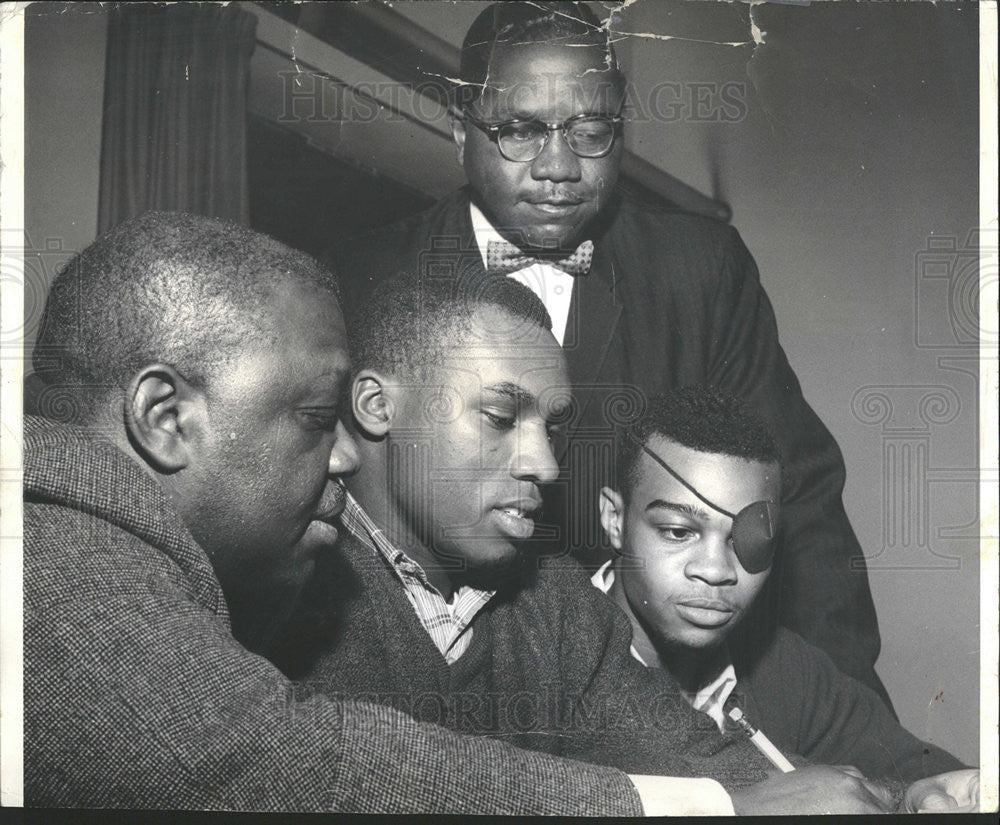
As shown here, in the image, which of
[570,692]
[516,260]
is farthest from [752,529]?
[516,260]

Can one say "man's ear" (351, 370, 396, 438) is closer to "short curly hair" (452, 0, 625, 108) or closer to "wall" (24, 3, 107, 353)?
"short curly hair" (452, 0, 625, 108)

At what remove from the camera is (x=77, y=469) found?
2.13 meters

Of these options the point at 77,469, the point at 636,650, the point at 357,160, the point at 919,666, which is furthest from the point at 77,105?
the point at 919,666

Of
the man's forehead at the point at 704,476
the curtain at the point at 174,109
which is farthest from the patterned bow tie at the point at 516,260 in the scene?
the curtain at the point at 174,109

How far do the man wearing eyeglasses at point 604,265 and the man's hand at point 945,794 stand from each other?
0.90ft

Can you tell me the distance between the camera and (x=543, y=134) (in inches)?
102

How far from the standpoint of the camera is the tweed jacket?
210cm

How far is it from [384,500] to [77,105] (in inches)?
51.3

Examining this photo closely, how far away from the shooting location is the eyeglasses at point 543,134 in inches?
102

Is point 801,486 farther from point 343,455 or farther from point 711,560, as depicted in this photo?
point 343,455

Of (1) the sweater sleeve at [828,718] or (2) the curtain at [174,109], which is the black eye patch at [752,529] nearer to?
(1) the sweater sleeve at [828,718]

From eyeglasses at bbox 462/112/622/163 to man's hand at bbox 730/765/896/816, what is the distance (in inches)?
63.3

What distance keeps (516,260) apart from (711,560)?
2.92 feet

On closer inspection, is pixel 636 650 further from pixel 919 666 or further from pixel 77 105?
pixel 77 105
